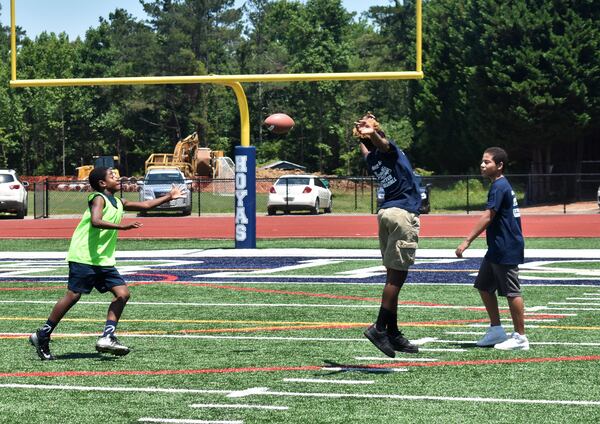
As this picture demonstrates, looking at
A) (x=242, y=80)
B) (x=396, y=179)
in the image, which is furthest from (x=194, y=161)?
(x=396, y=179)

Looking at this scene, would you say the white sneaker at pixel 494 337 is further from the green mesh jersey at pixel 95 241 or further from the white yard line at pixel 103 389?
the green mesh jersey at pixel 95 241

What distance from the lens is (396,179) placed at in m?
8.91

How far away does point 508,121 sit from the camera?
44.1 meters

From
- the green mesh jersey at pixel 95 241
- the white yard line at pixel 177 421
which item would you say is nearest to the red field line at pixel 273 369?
the green mesh jersey at pixel 95 241

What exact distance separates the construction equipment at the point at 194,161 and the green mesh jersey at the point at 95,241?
4672cm

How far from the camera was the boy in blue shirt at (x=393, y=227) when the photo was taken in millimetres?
8773

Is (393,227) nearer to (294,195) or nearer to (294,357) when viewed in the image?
(294,357)

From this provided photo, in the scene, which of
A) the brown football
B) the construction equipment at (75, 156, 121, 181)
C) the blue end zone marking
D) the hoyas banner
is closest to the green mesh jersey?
the blue end zone marking

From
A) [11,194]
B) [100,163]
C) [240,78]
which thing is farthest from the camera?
[100,163]

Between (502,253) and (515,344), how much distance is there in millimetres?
727

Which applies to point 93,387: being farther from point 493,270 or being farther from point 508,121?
point 508,121

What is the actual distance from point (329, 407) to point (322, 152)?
67.7 m

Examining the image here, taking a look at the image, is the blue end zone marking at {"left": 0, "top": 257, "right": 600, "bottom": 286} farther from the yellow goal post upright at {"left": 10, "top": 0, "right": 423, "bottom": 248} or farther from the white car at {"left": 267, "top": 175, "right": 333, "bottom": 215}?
the white car at {"left": 267, "top": 175, "right": 333, "bottom": 215}

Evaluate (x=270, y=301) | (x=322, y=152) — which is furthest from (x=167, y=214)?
(x=322, y=152)
